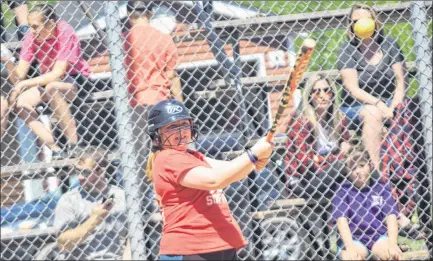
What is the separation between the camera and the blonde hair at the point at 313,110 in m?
6.44

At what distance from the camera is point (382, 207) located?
6.32 m

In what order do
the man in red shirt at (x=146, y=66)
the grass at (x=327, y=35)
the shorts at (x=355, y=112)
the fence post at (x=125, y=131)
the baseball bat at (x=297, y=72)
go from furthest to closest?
the grass at (x=327, y=35), the shorts at (x=355, y=112), the man in red shirt at (x=146, y=66), the fence post at (x=125, y=131), the baseball bat at (x=297, y=72)

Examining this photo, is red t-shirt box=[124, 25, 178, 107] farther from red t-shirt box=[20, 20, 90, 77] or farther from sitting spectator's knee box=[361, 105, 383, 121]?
sitting spectator's knee box=[361, 105, 383, 121]

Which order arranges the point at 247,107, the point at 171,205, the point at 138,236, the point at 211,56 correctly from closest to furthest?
the point at 171,205 → the point at 138,236 → the point at 247,107 → the point at 211,56

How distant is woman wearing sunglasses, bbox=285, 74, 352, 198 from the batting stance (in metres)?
1.82

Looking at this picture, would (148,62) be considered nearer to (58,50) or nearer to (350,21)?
(58,50)

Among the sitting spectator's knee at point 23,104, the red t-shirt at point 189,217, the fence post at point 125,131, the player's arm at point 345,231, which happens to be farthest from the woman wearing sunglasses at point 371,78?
the sitting spectator's knee at point 23,104

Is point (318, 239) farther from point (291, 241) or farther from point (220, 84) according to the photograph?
point (220, 84)

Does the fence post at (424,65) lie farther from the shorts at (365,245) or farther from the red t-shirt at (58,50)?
the red t-shirt at (58,50)

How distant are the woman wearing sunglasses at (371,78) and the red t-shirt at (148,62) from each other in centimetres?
134

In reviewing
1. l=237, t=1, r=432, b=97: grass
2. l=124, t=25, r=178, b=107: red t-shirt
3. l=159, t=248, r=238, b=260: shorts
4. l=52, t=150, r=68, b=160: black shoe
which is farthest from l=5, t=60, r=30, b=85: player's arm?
l=159, t=248, r=238, b=260: shorts

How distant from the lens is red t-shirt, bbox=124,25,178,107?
20.8 ft

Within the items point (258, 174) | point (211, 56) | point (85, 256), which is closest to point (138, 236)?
point (85, 256)

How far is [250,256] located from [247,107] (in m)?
1.12
